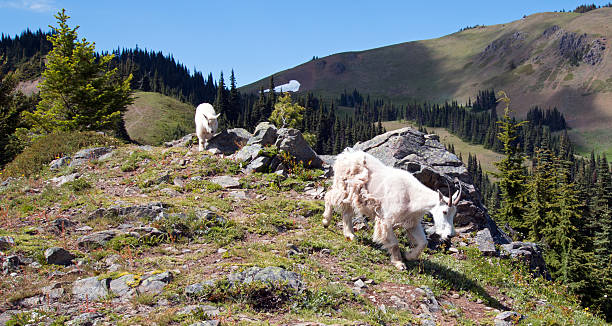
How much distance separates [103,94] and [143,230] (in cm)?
2328

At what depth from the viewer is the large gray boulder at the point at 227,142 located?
63.3 ft

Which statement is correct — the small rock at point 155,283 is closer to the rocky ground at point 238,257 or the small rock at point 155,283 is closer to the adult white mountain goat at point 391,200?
the rocky ground at point 238,257

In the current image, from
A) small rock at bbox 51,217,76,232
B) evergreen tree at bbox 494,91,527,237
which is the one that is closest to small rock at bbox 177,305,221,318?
small rock at bbox 51,217,76,232

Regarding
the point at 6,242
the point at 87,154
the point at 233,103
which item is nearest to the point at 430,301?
the point at 6,242

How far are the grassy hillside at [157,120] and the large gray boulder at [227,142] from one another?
73.5m

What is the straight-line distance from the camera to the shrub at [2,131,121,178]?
56.3 ft

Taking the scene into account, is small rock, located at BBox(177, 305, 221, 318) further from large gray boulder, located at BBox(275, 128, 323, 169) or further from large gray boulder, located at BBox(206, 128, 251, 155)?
large gray boulder, located at BBox(206, 128, 251, 155)

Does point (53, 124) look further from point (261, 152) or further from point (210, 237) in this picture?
point (210, 237)

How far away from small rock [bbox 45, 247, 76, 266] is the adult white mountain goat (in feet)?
20.7

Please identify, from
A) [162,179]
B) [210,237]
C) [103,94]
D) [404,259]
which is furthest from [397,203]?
[103,94]

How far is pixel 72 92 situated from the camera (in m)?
28.3

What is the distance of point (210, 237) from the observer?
9836 mm

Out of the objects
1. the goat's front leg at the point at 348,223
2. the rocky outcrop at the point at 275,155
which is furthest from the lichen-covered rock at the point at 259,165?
the goat's front leg at the point at 348,223

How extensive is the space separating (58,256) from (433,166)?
41.6 feet
